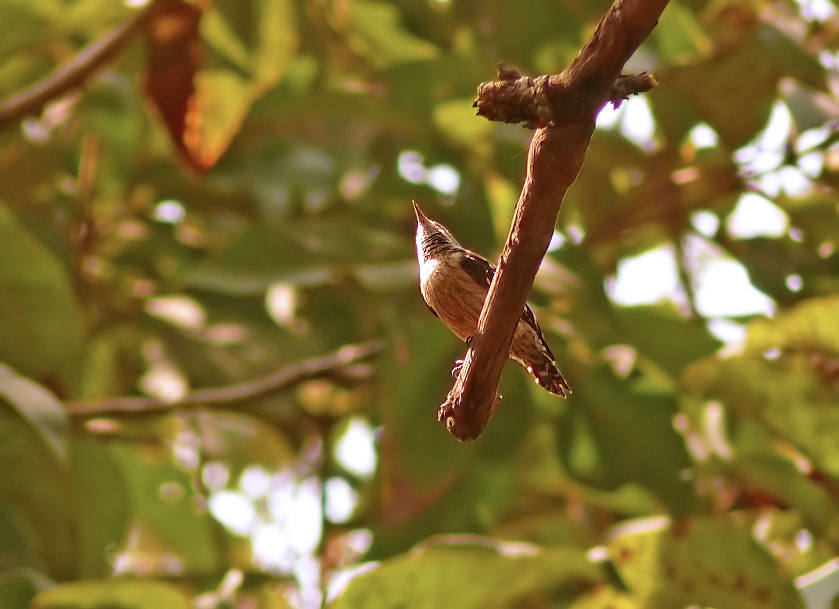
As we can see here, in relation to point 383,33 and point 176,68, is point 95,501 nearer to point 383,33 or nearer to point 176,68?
point 176,68

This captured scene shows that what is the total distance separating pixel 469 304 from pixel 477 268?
0.05m

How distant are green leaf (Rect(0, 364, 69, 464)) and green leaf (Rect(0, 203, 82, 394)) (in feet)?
1.01

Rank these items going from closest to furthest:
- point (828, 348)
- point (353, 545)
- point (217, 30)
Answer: point (828, 348), point (217, 30), point (353, 545)

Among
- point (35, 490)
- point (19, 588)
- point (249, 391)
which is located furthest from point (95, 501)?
point (19, 588)

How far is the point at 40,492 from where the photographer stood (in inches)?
70.2

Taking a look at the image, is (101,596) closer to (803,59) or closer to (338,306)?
(338,306)

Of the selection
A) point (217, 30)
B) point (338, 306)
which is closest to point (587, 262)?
point (338, 306)

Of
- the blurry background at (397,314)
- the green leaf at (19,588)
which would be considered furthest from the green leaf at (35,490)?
the green leaf at (19,588)

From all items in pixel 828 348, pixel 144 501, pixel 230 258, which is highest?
pixel 230 258

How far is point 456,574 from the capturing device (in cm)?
146

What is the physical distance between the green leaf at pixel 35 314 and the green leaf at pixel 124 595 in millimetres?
572

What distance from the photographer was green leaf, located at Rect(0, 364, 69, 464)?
1380 millimetres

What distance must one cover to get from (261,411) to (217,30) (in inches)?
38.3

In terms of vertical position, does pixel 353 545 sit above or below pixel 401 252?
below
